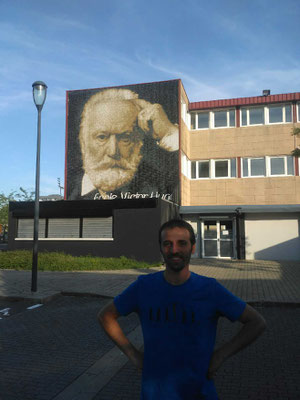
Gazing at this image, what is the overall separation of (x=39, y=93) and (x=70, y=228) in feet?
36.1

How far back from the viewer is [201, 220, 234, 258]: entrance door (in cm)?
2239

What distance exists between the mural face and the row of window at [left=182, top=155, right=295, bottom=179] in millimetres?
1950

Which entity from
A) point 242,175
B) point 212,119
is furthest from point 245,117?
point 242,175

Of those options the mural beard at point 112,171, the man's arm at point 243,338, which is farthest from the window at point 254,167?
the man's arm at point 243,338

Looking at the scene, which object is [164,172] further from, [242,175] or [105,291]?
[105,291]

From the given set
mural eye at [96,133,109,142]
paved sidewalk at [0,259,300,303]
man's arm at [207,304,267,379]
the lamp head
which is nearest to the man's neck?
man's arm at [207,304,267,379]

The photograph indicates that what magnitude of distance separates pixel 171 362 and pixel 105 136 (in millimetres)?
22796

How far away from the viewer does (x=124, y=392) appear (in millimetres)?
3889

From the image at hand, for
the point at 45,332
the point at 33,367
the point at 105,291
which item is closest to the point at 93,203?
the point at 105,291

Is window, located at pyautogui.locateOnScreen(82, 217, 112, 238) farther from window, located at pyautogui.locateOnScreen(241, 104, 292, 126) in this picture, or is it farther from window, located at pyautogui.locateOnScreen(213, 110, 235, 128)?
window, located at pyautogui.locateOnScreen(241, 104, 292, 126)

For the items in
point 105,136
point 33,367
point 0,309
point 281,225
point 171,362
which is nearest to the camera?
point 171,362

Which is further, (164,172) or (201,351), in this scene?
(164,172)

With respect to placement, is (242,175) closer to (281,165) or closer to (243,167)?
(243,167)

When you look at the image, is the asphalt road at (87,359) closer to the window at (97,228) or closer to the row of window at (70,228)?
the window at (97,228)
